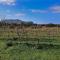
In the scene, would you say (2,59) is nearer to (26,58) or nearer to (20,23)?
(26,58)

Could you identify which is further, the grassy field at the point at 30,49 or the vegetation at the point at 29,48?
the vegetation at the point at 29,48

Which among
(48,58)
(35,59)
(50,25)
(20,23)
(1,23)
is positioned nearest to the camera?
(35,59)

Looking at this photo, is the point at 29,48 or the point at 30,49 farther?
the point at 29,48

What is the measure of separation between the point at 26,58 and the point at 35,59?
2.89ft

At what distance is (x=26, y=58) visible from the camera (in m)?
13.8

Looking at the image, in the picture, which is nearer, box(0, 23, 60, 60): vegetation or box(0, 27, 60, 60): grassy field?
box(0, 27, 60, 60): grassy field

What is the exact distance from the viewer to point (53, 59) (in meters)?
13.7

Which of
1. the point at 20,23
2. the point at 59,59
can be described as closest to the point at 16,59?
the point at 59,59

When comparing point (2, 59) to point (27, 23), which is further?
point (27, 23)

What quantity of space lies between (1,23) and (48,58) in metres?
38.5

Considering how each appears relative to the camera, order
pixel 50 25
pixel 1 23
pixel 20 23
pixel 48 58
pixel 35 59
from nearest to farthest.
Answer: pixel 35 59, pixel 48 58, pixel 1 23, pixel 20 23, pixel 50 25

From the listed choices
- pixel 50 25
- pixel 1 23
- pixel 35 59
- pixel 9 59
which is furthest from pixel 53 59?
pixel 50 25

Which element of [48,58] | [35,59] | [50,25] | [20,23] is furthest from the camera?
[50,25]

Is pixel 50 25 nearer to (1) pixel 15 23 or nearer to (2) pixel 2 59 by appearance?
(1) pixel 15 23
